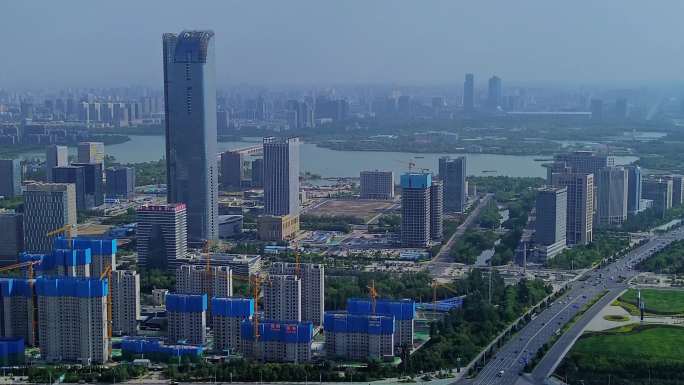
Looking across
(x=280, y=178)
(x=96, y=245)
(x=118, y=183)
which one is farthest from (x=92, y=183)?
(x=96, y=245)

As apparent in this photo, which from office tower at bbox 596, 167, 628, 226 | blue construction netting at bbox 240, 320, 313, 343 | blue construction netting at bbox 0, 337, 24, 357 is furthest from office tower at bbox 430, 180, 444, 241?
blue construction netting at bbox 0, 337, 24, 357

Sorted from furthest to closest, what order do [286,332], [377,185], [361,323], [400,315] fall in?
[377,185] → [400,315] → [361,323] → [286,332]

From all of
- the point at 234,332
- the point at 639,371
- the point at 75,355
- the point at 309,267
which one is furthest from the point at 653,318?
the point at 75,355

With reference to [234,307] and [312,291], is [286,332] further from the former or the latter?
[312,291]

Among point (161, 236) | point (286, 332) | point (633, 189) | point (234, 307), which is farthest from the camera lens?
point (633, 189)

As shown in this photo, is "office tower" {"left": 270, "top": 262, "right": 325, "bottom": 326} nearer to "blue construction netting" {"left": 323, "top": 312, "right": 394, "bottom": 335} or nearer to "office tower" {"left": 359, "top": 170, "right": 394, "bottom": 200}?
"blue construction netting" {"left": 323, "top": 312, "right": 394, "bottom": 335}
